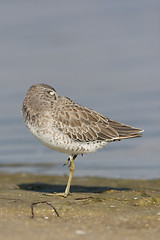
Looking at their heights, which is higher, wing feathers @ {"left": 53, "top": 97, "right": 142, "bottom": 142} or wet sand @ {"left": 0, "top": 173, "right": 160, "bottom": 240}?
wing feathers @ {"left": 53, "top": 97, "right": 142, "bottom": 142}

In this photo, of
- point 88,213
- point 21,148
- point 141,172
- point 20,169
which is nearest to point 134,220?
point 88,213

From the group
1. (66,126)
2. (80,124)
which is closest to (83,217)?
(66,126)

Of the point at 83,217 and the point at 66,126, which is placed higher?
the point at 66,126

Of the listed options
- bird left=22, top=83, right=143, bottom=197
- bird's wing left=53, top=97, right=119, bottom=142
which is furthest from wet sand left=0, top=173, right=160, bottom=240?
bird's wing left=53, top=97, right=119, bottom=142

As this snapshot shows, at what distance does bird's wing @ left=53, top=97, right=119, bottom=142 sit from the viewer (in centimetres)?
855

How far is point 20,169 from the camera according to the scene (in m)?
13.8

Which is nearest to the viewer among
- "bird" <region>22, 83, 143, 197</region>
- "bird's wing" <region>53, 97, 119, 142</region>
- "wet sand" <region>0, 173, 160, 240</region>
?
"wet sand" <region>0, 173, 160, 240</region>

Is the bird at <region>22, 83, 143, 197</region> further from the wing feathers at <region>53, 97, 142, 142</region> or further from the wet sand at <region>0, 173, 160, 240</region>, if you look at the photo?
the wet sand at <region>0, 173, 160, 240</region>

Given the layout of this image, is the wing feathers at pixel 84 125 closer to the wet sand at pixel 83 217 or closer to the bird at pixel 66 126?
the bird at pixel 66 126

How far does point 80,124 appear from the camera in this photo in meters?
8.80

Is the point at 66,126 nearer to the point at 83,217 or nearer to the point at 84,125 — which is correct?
the point at 84,125

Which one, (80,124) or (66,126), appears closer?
(66,126)

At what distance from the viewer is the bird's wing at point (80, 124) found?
8555 millimetres

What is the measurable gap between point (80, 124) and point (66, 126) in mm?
340
